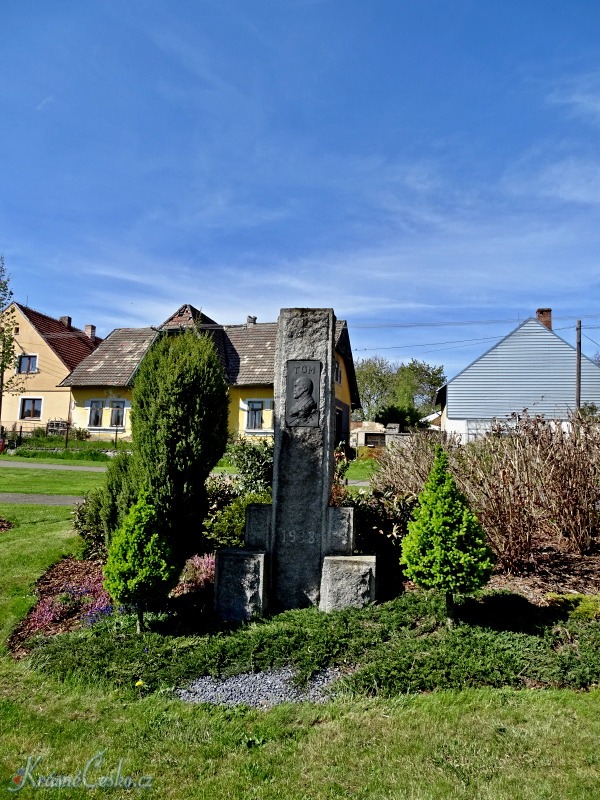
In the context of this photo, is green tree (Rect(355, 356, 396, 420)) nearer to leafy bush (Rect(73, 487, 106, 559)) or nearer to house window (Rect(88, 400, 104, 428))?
house window (Rect(88, 400, 104, 428))

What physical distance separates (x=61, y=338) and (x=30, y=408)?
4.77m

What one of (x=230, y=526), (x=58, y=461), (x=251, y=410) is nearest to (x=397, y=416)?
(x=251, y=410)

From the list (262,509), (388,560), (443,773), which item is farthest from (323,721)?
(388,560)

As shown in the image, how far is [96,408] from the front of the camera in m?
28.9

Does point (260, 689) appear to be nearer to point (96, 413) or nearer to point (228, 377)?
point (228, 377)

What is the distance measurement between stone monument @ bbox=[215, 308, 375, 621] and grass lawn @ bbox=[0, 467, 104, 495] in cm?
824

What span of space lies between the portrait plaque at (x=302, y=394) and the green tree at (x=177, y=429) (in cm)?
96

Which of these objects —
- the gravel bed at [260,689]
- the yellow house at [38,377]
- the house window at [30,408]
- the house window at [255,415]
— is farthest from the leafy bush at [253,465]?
the house window at [30,408]

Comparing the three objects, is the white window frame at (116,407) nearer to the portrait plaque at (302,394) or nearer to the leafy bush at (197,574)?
the leafy bush at (197,574)

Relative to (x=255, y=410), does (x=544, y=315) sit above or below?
above

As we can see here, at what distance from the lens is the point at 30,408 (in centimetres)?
3297

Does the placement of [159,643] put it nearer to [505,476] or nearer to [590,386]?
[505,476]

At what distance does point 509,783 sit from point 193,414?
4411mm

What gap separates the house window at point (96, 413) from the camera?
2884 cm
